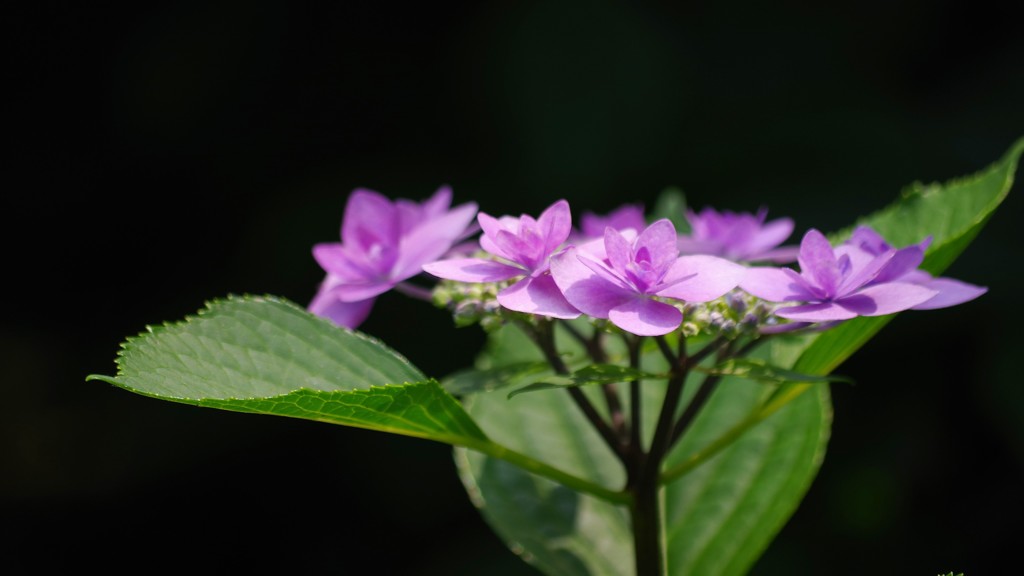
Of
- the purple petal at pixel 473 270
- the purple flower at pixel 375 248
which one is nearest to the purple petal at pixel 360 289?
the purple flower at pixel 375 248

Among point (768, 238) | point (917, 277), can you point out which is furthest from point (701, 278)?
point (768, 238)

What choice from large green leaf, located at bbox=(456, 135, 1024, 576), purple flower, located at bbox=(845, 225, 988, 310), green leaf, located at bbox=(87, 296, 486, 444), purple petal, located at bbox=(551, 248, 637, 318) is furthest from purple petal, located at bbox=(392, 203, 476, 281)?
purple flower, located at bbox=(845, 225, 988, 310)

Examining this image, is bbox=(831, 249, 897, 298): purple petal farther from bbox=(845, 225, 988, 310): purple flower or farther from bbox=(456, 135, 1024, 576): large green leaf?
bbox=(456, 135, 1024, 576): large green leaf

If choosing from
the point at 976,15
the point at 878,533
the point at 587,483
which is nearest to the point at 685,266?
the point at 587,483

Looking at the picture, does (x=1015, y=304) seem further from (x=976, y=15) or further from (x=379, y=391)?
(x=379, y=391)

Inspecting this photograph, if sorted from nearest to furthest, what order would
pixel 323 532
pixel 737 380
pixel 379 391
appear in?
pixel 379 391 → pixel 737 380 → pixel 323 532
